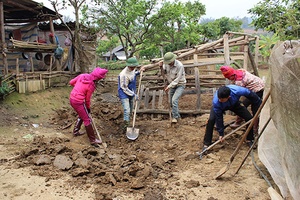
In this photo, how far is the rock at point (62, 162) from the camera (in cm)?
413

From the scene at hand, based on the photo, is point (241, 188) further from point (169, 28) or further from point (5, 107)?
point (169, 28)

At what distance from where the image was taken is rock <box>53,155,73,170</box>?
13.5ft

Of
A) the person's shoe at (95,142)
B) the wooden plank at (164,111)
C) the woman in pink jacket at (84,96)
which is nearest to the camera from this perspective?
the woman in pink jacket at (84,96)

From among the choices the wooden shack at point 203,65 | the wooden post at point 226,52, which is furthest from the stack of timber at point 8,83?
the wooden post at point 226,52

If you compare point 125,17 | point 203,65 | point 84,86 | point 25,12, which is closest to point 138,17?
point 125,17

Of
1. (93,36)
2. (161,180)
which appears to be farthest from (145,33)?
(161,180)

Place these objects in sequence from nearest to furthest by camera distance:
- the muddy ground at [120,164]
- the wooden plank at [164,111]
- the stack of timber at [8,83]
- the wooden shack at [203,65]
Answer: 1. the muddy ground at [120,164]
2. the wooden shack at [203,65]
3. the wooden plank at [164,111]
4. the stack of timber at [8,83]

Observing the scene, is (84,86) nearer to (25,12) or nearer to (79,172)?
(79,172)

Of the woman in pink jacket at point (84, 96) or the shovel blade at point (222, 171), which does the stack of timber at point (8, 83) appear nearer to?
the woman in pink jacket at point (84, 96)

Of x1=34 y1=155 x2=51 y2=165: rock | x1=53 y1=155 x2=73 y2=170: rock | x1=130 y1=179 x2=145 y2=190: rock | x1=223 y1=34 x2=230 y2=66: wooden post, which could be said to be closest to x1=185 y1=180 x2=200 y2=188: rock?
x1=130 y1=179 x2=145 y2=190: rock

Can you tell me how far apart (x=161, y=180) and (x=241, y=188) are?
1.09m

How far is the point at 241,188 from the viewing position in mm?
3486

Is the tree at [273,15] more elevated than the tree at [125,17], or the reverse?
the tree at [125,17]

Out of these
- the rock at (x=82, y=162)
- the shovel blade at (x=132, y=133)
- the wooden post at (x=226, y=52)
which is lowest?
the rock at (x=82, y=162)
